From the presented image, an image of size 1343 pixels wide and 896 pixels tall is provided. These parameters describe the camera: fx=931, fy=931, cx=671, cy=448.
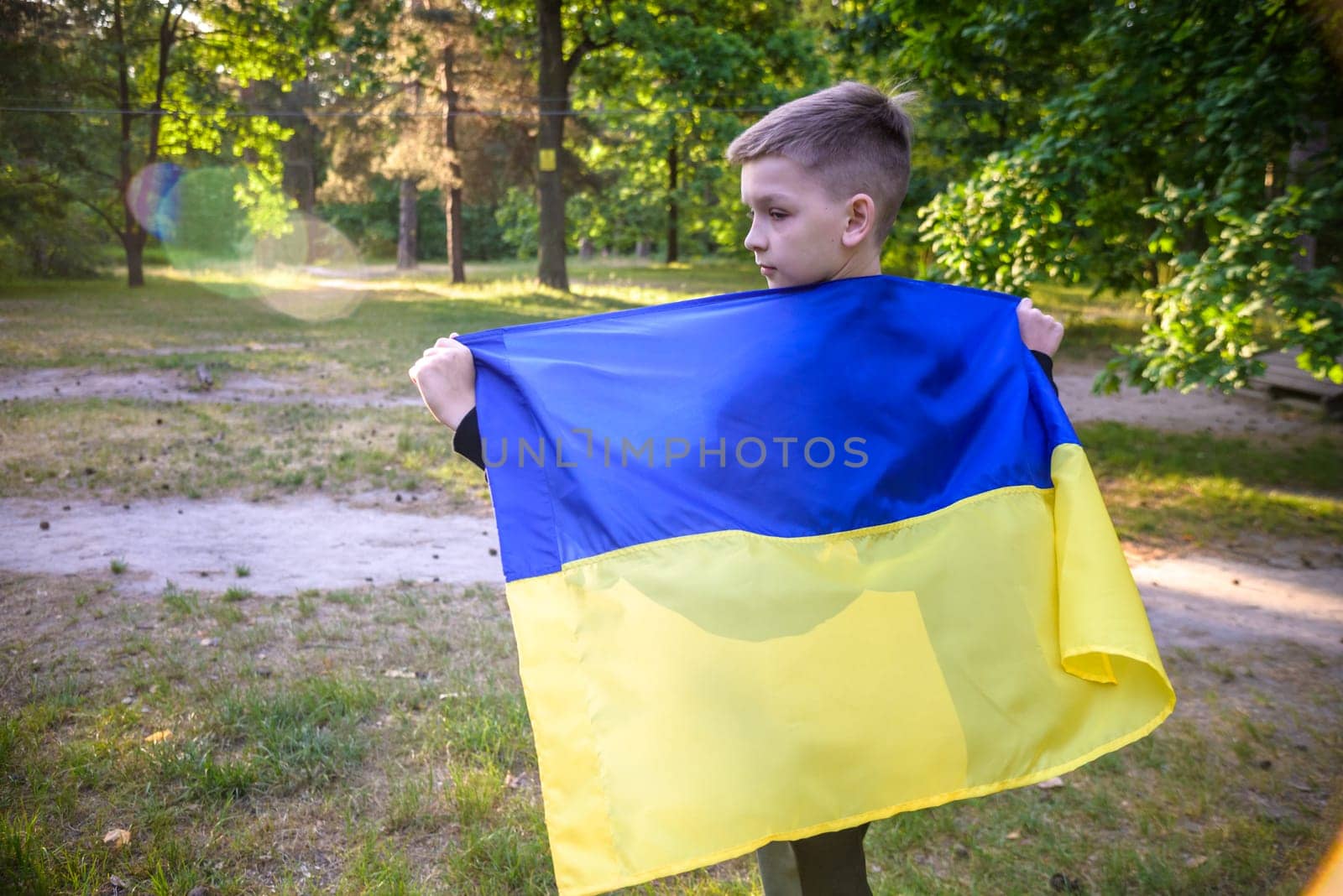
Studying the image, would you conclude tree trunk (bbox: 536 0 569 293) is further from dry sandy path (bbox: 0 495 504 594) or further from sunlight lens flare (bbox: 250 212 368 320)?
dry sandy path (bbox: 0 495 504 594)

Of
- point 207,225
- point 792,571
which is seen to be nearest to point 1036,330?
point 792,571

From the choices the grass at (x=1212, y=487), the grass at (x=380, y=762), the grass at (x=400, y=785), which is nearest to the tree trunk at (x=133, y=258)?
the grass at (x=380, y=762)

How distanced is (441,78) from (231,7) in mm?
6113

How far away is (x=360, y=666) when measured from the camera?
14.8 ft

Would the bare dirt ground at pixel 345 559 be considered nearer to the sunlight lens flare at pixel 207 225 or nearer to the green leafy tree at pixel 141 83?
the green leafy tree at pixel 141 83

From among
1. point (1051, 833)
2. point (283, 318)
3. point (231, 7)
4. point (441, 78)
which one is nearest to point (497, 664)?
point (1051, 833)

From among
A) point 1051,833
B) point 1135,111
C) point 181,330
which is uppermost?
point 1135,111

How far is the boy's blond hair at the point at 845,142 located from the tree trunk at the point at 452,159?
23.2m

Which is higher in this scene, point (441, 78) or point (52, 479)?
point (441, 78)

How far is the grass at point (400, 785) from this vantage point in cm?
311

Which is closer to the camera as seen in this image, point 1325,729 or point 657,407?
point 657,407

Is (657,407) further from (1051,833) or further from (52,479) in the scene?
(52,479)

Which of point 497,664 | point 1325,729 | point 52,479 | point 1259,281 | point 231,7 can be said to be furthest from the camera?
point 231,7

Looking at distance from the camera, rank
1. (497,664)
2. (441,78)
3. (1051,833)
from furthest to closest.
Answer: (441,78)
(497,664)
(1051,833)
